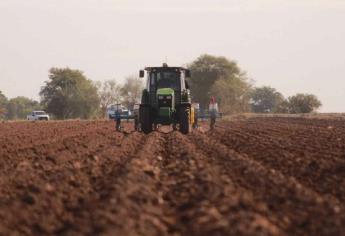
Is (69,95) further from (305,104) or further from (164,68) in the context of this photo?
(164,68)

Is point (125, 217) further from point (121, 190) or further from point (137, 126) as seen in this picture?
point (137, 126)

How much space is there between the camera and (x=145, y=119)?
21859 mm

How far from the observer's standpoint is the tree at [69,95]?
263 ft

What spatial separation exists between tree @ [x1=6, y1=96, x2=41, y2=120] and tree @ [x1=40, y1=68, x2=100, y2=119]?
1709 inches

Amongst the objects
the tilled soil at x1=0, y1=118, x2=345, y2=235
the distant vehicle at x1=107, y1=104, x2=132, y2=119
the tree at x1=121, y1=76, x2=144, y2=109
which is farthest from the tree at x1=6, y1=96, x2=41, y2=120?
the tilled soil at x1=0, y1=118, x2=345, y2=235

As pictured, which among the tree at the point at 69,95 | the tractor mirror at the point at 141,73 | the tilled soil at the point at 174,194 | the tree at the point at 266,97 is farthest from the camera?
the tree at the point at 266,97

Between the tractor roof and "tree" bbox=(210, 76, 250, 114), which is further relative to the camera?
"tree" bbox=(210, 76, 250, 114)

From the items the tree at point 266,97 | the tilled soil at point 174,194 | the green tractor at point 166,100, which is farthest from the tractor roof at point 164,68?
the tree at point 266,97

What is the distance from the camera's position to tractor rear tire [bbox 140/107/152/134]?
2166cm

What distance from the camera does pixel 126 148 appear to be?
15648mm

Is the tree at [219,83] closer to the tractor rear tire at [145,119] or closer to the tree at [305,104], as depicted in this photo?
the tree at [305,104]

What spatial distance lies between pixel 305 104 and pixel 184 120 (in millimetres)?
53669

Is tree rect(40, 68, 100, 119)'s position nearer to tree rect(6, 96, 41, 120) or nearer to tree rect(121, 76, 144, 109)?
tree rect(121, 76, 144, 109)

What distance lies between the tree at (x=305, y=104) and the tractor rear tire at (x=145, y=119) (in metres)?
52.9
